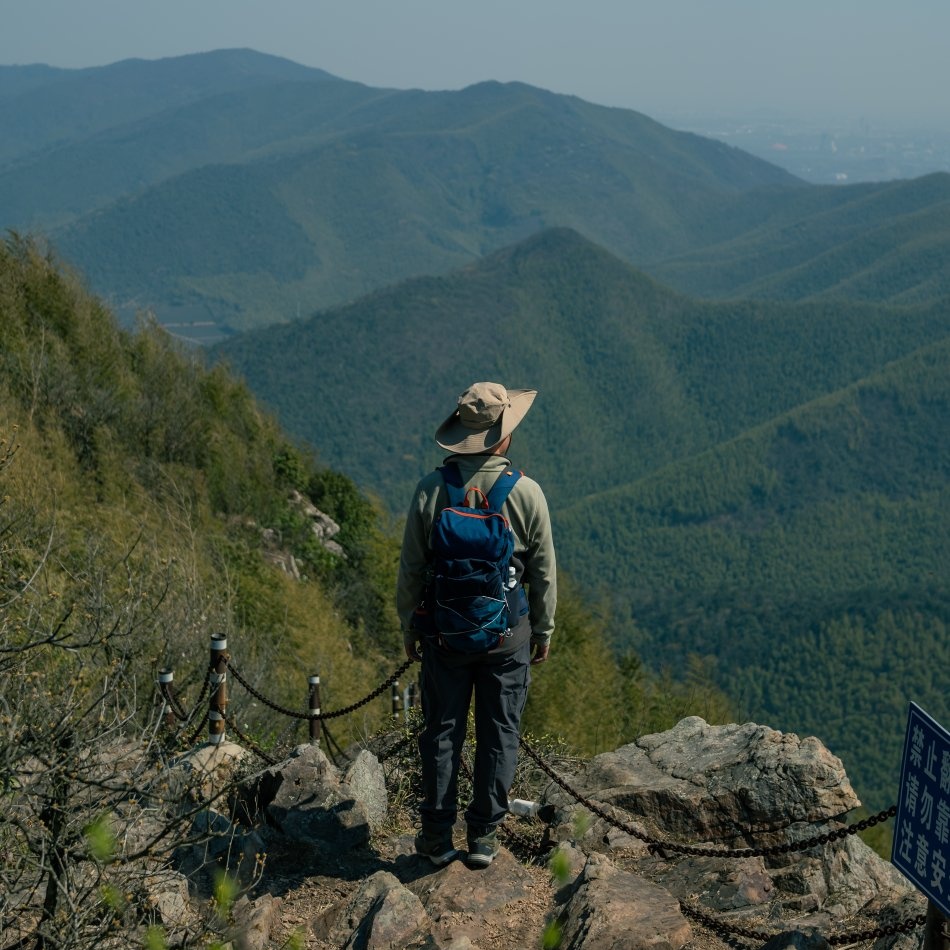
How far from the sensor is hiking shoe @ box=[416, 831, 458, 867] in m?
5.54

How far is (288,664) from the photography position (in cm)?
1394

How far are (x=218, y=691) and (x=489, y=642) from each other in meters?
2.56

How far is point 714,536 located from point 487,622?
354ft

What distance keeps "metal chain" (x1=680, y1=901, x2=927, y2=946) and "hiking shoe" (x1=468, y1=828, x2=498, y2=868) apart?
3.09 ft

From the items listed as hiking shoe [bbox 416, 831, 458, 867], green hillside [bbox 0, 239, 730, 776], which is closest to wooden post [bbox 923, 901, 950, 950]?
hiking shoe [bbox 416, 831, 458, 867]

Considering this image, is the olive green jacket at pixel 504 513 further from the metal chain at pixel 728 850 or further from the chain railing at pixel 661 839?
the metal chain at pixel 728 850

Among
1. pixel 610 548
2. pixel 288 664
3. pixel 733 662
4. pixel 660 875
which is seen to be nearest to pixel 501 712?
pixel 660 875

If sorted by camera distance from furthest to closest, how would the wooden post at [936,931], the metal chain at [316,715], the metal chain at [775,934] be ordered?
the metal chain at [316,715] → the metal chain at [775,934] → the wooden post at [936,931]

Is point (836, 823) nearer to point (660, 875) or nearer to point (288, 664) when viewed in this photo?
point (660, 875)

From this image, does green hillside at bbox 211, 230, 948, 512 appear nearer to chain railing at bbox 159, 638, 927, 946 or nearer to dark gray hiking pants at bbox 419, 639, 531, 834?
chain railing at bbox 159, 638, 927, 946

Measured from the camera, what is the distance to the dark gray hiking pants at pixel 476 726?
17.6 feet

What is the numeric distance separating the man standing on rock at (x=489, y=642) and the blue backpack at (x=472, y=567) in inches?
0.6

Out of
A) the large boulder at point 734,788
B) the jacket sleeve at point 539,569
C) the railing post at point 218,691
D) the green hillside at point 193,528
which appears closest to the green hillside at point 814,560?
the green hillside at point 193,528

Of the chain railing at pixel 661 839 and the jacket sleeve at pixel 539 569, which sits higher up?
the jacket sleeve at pixel 539 569
